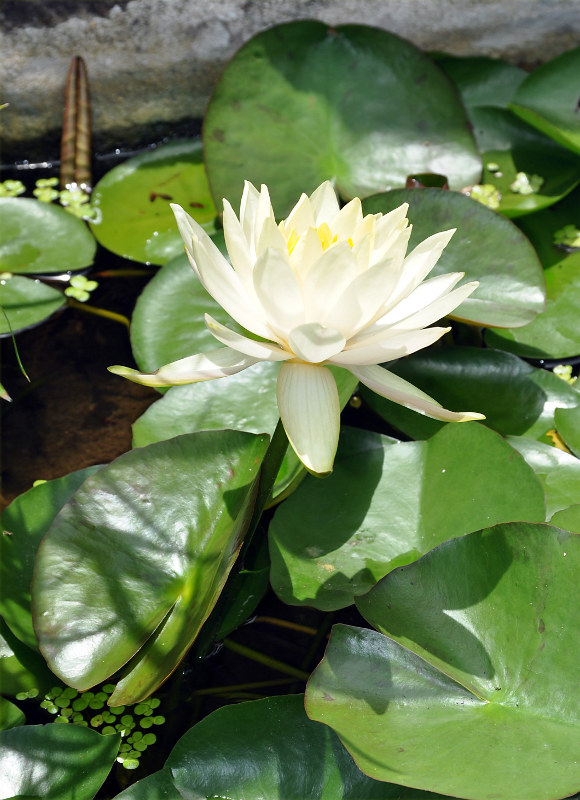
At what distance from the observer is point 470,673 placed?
113cm

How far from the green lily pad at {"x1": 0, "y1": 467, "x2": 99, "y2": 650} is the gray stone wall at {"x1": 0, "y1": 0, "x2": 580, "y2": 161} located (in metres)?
1.67

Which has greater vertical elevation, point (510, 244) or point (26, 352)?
point (510, 244)

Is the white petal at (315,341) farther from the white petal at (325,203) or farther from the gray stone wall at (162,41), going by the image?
the gray stone wall at (162,41)

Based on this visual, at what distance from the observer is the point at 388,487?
1484mm

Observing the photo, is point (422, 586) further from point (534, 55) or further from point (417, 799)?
point (534, 55)

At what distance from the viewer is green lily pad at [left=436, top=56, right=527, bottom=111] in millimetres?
2430

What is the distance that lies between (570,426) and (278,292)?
93cm

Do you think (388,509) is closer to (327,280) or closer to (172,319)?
(327,280)

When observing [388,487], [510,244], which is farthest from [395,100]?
[388,487]

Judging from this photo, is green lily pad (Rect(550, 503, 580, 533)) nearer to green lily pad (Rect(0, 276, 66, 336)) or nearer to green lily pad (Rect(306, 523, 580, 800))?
green lily pad (Rect(306, 523, 580, 800))

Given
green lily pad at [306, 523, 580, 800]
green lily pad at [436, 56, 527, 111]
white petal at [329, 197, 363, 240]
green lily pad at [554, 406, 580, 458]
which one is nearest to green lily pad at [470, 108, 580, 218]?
green lily pad at [436, 56, 527, 111]

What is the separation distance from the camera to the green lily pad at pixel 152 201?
2221 mm

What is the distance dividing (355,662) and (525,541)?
0.35m

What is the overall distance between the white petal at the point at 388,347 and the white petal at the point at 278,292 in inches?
3.5
